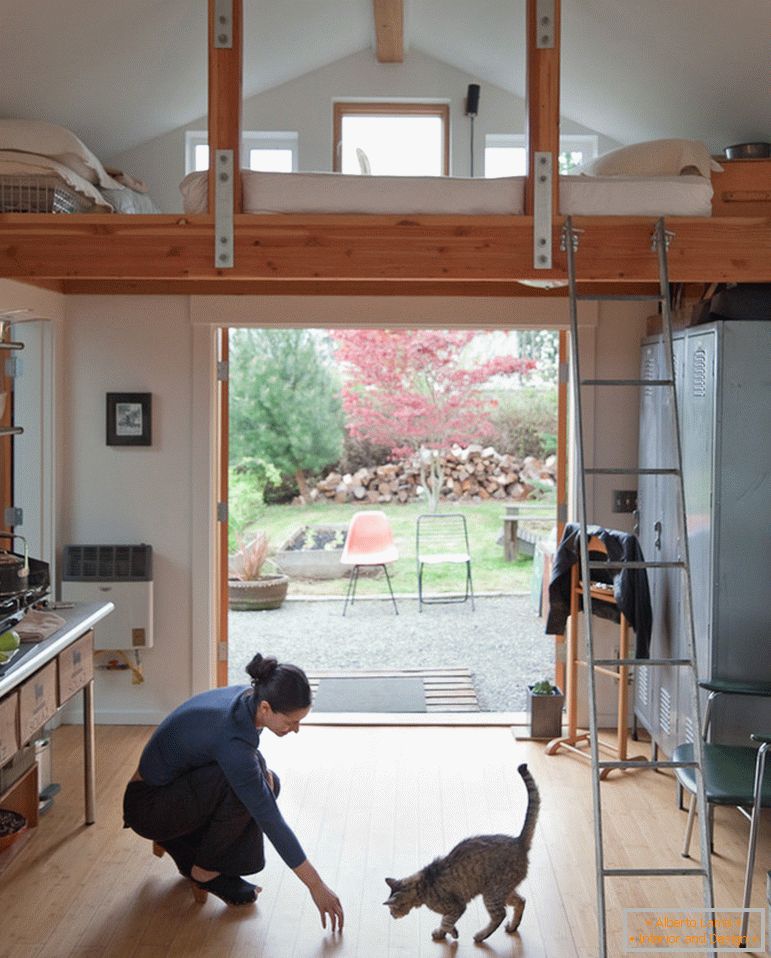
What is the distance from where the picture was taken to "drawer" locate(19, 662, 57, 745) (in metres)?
3.82

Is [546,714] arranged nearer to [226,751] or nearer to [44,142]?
[226,751]

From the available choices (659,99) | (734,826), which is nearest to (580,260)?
(659,99)

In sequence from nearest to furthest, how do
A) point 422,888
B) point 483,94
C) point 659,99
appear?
point 422,888
point 659,99
point 483,94

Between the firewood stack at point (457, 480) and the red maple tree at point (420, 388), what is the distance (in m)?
0.18

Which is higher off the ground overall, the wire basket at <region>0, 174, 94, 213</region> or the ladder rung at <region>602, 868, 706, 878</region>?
the wire basket at <region>0, 174, 94, 213</region>

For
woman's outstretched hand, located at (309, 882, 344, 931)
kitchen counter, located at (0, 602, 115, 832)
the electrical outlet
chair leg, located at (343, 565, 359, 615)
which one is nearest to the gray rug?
the electrical outlet

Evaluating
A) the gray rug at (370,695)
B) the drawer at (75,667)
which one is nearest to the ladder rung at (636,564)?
the drawer at (75,667)

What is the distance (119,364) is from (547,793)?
301cm

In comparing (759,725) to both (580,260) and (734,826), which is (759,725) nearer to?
(734,826)

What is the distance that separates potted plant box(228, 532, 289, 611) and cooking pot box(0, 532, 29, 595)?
225 inches

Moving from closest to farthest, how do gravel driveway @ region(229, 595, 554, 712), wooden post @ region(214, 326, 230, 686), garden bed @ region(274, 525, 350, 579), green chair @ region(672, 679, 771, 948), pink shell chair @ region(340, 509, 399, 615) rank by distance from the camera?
1. green chair @ region(672, 679, 771, 948)
2. wooden post @ region(214, 326, 230, 686)
3. gravel driveway @ region(229, 595, 554, 712)
4. pink shell chair @ region(340, 509, 399, 615)
5. garden bed @ region(274, 525, 350, 579)

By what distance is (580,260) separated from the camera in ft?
12.7

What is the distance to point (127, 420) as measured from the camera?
6.05 metres

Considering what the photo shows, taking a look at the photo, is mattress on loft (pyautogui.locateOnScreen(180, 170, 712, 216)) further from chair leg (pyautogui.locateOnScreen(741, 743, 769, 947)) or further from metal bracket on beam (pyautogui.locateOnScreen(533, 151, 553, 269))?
chair leg (pyautogui.locateOnScreen(741, 743, 769, 947))
